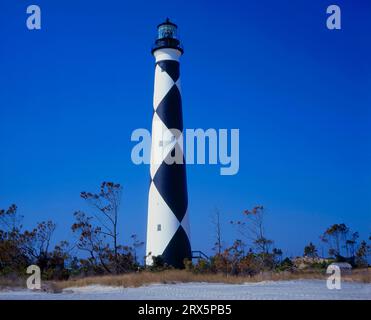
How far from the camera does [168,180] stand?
2019 cm

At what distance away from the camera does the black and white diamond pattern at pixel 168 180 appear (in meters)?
19.9

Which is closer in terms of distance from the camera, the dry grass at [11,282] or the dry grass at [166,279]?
the dry grass at [11,282]

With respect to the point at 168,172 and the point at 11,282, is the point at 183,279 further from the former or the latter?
the point at 168,172

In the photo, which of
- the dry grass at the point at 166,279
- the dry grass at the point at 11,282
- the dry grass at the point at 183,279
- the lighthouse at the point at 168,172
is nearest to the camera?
the dry grass at the point at 11,282

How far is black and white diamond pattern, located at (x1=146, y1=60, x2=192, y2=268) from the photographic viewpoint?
19.9m

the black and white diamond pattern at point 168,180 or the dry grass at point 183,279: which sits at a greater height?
the black and white diamond pattern at point 168,180

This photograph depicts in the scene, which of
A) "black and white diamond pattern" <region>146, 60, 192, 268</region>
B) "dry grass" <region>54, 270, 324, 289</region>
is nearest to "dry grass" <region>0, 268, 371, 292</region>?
"dry grass" <region>54, 270, 324, 289</region>

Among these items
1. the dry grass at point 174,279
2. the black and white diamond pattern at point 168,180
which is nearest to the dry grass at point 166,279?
the dry grass at point 174,279

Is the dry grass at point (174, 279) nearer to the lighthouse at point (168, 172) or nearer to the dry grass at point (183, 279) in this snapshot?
the dry grass at point (183, 279)

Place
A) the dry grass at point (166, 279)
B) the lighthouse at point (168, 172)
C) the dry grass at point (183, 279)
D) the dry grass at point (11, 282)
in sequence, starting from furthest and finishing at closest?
the lighthouse at point (168, 172), the dry grass at point (183, 279), the dry grass at point (166, 279), the dry grass at point (11, 282)

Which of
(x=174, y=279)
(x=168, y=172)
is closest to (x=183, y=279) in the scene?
(x=174, y=279)

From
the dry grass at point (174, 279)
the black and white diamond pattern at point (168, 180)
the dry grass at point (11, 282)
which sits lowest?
the dry grass at point (174, 279)

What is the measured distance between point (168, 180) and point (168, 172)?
1.23ft
